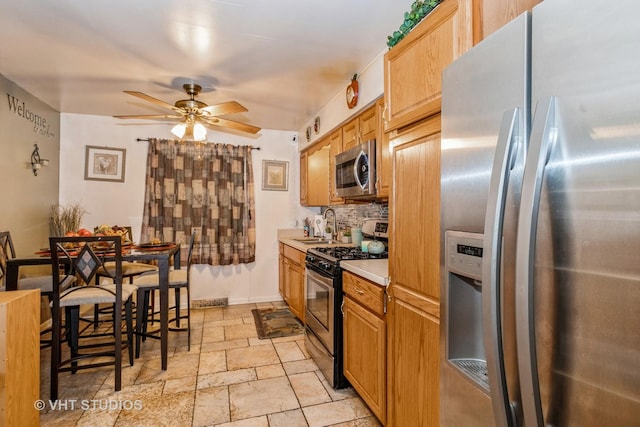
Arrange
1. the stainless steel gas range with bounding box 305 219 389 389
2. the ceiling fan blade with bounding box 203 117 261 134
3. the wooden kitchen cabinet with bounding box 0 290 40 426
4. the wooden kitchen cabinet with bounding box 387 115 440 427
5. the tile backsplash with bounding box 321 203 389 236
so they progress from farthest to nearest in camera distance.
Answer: the tile backsplash with bounding box 321 203 389 236 < the ceiling fan blade with bounding box 203 117 261 134 < the stainless steel gas range with bounding box 305 219 389 389 < the wooden kitchen cabinet with bounding box 0 290 40 426 < the wooden kitchen cabinet with bounding box 387 115 440 427

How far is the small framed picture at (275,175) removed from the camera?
4742 millimetres

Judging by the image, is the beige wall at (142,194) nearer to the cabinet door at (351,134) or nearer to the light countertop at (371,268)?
the cabinet door at (351,134)

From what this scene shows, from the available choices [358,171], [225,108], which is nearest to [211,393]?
[358,171]

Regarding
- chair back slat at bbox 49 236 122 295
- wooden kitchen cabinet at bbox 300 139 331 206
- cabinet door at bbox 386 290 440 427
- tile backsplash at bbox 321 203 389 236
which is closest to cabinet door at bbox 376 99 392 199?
tile backsplash at bbox 321 203 389 236

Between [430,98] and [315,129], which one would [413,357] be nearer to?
[430,98]

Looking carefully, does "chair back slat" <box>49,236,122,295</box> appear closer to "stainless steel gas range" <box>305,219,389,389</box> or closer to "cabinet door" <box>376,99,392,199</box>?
"stainless steel gas range" <box>305,219,389,389</box>

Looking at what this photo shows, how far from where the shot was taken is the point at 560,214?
0.63 meters

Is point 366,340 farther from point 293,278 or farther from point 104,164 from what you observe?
point 104,164

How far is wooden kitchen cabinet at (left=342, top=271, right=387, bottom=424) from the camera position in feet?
5.86

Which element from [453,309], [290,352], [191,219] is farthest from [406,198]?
[191,219]

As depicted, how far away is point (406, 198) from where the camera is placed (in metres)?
1.52

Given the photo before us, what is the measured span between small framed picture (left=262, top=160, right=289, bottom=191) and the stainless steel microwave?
185 cm

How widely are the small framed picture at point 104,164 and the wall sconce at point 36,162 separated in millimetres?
618

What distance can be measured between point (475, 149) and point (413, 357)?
1021mm
